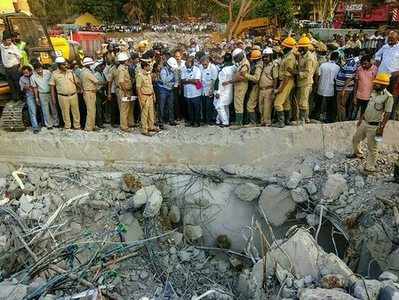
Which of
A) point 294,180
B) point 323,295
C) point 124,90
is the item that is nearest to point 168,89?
point 124,90

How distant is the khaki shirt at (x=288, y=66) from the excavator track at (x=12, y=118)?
5.42 meters

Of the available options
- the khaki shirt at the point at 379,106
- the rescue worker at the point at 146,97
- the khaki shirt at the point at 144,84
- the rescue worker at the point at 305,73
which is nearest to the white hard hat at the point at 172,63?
the rescue worker at the point at 146,97

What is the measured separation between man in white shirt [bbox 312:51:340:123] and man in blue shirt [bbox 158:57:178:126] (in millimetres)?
2946

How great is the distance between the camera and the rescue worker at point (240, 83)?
29.3 ft

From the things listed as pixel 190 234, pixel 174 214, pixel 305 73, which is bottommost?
pixel 190 234

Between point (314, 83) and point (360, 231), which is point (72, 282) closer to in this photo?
point (360, 231)

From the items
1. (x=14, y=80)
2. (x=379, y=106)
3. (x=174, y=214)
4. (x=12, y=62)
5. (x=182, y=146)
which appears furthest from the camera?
(x=14, y=80)

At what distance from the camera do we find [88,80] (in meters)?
9.24

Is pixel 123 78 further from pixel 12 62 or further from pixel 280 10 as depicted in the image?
pixel 280 10

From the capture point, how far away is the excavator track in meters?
9.60

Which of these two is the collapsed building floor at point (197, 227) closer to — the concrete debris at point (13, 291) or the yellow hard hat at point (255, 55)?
the concrete debris at point (13, 291)

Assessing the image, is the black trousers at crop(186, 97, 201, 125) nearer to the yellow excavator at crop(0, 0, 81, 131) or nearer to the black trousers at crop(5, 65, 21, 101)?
the yellow excavator at crop(0, 0, 81, 131)

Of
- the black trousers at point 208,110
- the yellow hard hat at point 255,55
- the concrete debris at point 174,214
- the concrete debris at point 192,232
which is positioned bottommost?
the concrete debris at point 192,232

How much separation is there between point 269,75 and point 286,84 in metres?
0.37
